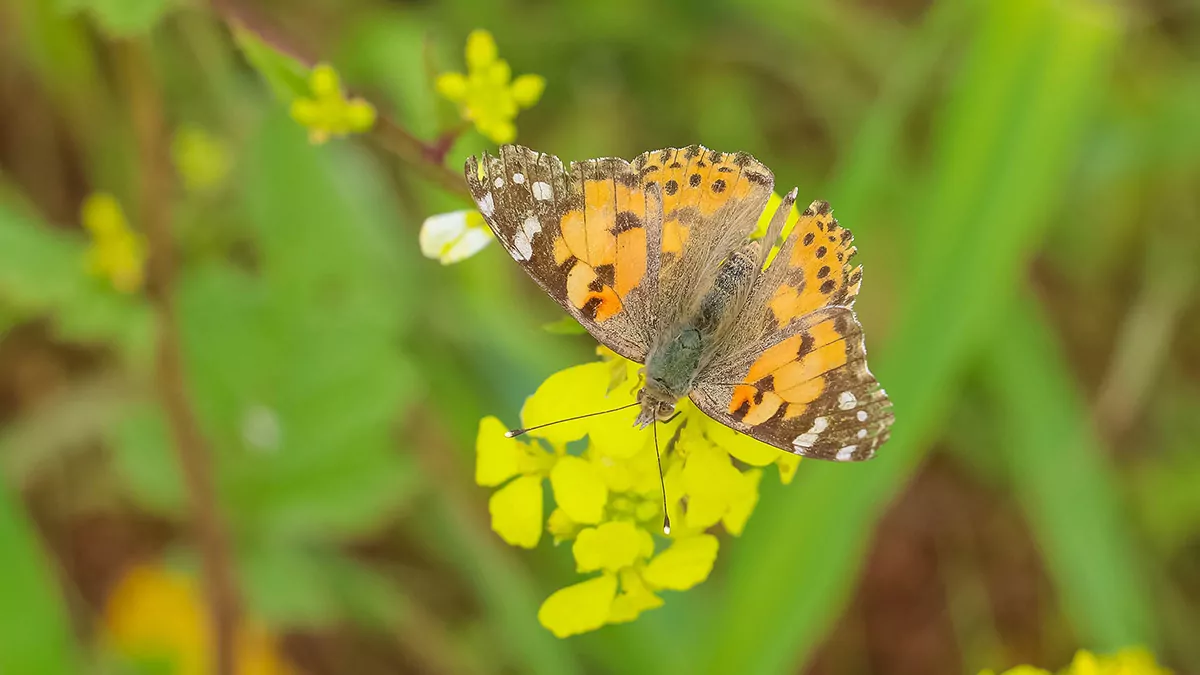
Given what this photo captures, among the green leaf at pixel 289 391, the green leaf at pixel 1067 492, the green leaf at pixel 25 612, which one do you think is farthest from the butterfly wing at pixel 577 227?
the green leaf at pixel 1067 492

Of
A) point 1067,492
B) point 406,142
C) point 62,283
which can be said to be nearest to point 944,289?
point 1067,492

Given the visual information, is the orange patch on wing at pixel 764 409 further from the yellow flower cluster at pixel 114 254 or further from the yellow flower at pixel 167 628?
the yellow flower at pixel 167 628

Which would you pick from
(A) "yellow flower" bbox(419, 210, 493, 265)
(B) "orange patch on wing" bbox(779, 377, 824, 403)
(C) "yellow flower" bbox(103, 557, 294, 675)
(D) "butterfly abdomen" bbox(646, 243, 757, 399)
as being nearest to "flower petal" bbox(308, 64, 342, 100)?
(A) "yellow flower" bbox(419, 210, 493, 265)

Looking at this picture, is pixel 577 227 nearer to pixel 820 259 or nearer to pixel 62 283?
pixel 820 259

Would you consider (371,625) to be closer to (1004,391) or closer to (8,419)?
(8,419)

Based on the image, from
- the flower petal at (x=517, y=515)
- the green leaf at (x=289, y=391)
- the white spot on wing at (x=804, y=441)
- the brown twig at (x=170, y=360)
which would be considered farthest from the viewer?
the green leaf at (x=289, y=391)

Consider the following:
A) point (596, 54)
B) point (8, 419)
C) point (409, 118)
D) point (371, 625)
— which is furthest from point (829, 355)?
point (8, 419)

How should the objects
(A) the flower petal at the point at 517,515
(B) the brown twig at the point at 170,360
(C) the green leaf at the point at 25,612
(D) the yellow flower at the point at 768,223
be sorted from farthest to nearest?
1. (C) the green leaf at the point at 25,612
2. (B) the brown twig at the point at 170,360
3. (D) the yellow flower at the point at 768,223
4. (A) the flower petal at the point at 517,515

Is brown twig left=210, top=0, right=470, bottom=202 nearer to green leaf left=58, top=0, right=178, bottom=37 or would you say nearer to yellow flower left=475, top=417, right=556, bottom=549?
green leaf left=58, top=0, right=178, bottom=37
